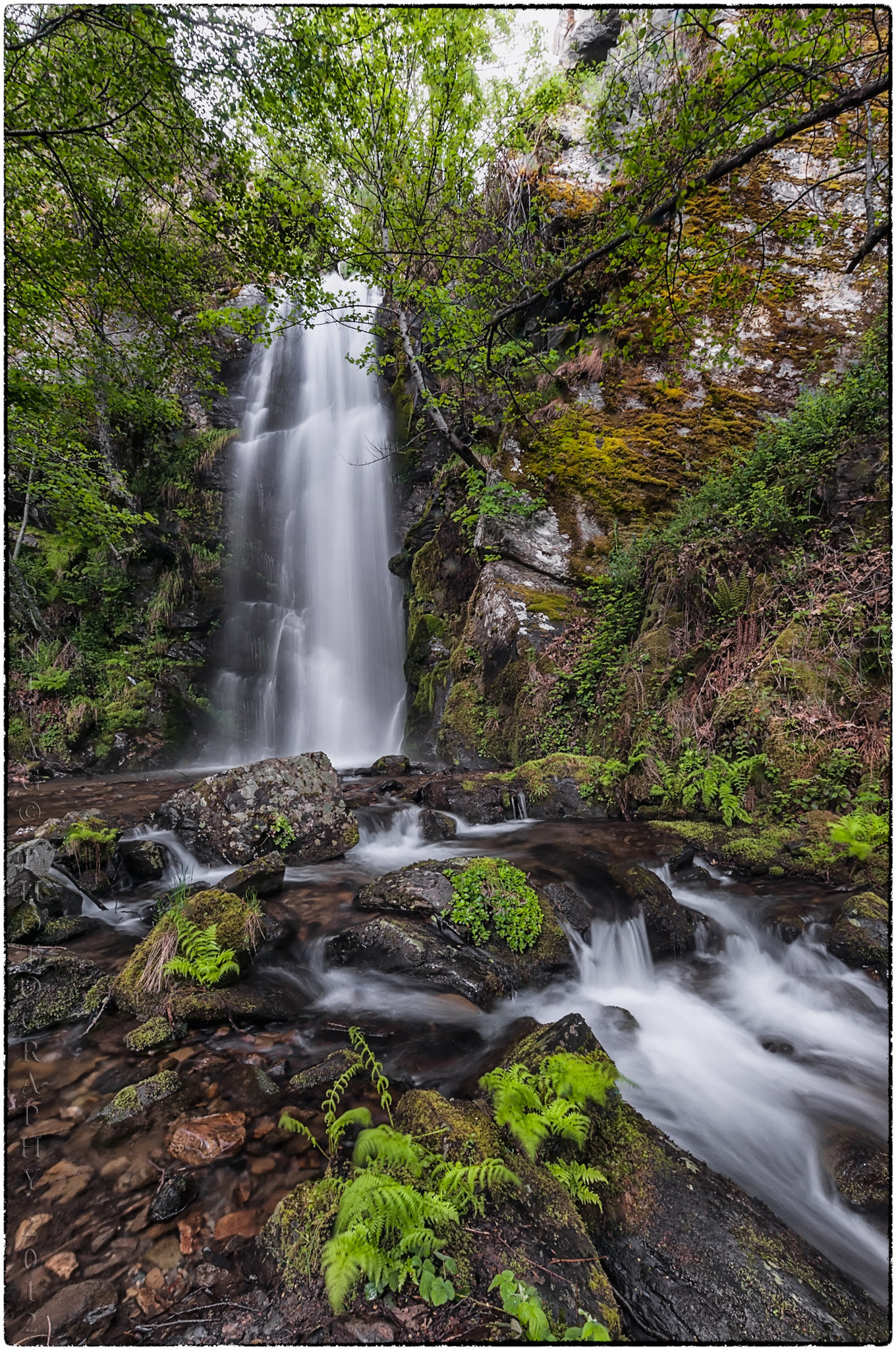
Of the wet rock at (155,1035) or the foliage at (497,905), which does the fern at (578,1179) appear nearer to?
the foliage at (497,905)

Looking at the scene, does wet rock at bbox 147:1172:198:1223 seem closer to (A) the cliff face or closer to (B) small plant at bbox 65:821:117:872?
A: (B) small plant at bbox 65:821:117:872

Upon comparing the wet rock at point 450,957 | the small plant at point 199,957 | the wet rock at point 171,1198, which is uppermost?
the small plant at point 199,957

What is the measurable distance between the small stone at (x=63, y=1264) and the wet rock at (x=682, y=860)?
16.0 feet

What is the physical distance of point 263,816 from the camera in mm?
5434

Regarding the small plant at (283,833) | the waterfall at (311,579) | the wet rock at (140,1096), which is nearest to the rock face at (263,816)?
the small plant at (283,833)

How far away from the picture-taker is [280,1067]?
8.57ft

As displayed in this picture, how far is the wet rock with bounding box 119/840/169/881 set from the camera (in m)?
4.96

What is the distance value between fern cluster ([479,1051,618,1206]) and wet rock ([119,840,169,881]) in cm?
421

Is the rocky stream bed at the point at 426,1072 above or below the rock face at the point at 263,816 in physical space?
below

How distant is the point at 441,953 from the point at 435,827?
2.62m

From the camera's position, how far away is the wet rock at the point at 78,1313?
4.72ft

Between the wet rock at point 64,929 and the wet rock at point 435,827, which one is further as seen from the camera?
the wet rock at point 435,827

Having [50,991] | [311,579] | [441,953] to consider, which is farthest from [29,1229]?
[311,579]

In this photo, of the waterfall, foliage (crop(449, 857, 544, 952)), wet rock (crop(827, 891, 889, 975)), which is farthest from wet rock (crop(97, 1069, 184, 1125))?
the waterfall
